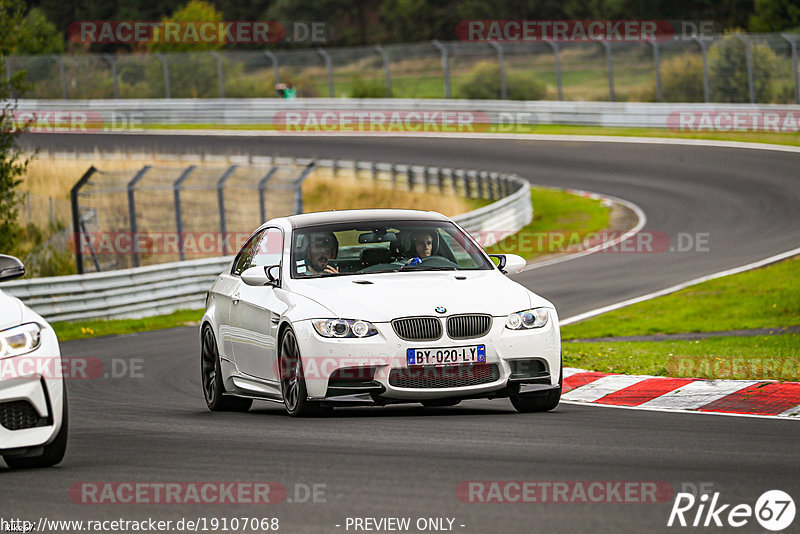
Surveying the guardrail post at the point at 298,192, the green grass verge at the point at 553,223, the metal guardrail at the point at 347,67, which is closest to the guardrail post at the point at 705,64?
the metal guardrail at the point at 347,67

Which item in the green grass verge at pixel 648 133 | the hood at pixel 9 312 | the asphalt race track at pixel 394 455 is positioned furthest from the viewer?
the green grass verge at pixel 648 133

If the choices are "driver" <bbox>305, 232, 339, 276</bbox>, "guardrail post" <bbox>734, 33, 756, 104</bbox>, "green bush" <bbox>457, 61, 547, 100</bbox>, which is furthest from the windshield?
"green bush" <bbox>457, 61, 547, 100</bbox>

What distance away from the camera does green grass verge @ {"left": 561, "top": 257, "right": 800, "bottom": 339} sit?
16.0 meters

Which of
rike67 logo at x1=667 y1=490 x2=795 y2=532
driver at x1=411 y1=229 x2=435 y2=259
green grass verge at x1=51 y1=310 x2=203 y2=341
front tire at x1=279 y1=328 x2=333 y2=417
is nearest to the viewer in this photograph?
rike67 logo at x1=667 y1=490 x2=795 y2=532

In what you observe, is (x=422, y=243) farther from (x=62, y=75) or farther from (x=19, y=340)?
(x=62, y=75)

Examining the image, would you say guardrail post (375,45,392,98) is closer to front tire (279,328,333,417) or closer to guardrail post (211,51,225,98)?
guardrail post (211,51,225,98)

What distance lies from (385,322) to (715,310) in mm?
9613

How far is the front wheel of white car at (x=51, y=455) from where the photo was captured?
285 inches

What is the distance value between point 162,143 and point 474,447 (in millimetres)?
39009

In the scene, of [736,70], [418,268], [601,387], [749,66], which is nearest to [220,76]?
[736,70]

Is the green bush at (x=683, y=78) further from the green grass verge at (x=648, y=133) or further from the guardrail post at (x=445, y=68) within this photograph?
the guardrail post at (x=445, y=68)

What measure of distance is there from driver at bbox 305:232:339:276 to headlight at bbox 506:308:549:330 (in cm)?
154

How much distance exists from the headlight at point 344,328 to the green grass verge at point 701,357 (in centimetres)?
350

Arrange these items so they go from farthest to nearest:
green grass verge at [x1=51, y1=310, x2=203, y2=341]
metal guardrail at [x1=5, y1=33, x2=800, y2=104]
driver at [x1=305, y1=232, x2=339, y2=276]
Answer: metal guardrail at [x1=5, y1=33, x2=800, y2=104]
green grass verge at [x1=51, y1=310, x2=203, y2=341]
driver at [x1=305, y1=232, x2=339, y2=276]
